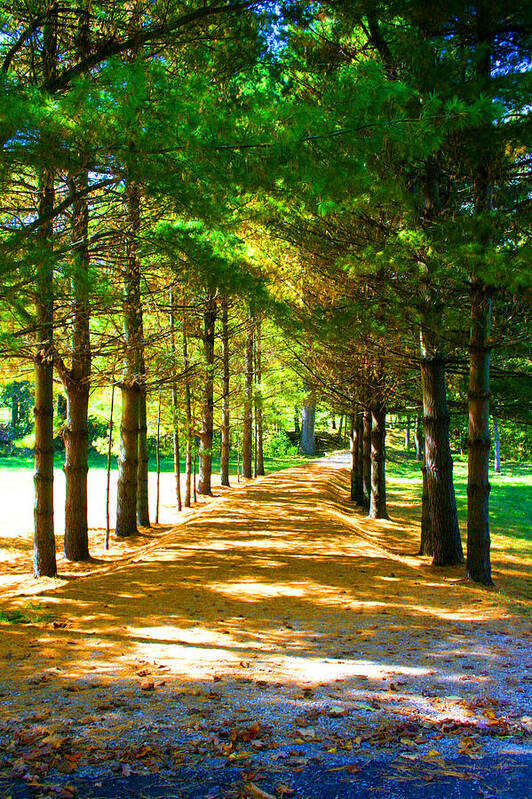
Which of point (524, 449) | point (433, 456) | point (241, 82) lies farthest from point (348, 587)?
point (524, 449)

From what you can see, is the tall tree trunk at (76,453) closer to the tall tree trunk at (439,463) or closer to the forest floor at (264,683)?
the forest floor at (264,683)

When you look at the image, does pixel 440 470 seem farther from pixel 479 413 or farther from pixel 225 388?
pixel 225 388

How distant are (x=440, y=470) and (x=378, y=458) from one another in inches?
201

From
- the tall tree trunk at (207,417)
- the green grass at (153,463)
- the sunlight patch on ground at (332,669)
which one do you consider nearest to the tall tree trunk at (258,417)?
the tall tree trunk at (207,417)

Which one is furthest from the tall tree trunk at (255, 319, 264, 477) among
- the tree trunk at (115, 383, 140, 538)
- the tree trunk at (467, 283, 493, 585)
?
the tree trunk at (467, 283, 493, 585)

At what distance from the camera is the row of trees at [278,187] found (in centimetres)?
459

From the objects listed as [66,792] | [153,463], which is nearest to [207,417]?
[66,792]

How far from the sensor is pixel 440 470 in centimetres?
959

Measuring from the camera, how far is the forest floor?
9.66 ft

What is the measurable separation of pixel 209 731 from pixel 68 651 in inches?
83.4

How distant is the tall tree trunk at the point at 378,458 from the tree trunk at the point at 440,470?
4.06 meters

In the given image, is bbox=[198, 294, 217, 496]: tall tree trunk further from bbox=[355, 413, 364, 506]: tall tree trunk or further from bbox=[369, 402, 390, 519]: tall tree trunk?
bbox=[355, 413, 364, 506]: tall tree trunk

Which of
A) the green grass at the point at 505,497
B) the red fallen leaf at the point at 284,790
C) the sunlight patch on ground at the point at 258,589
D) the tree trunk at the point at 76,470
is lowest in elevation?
the green grass at the point at 505,497

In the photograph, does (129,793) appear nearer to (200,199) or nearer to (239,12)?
(200,199)
